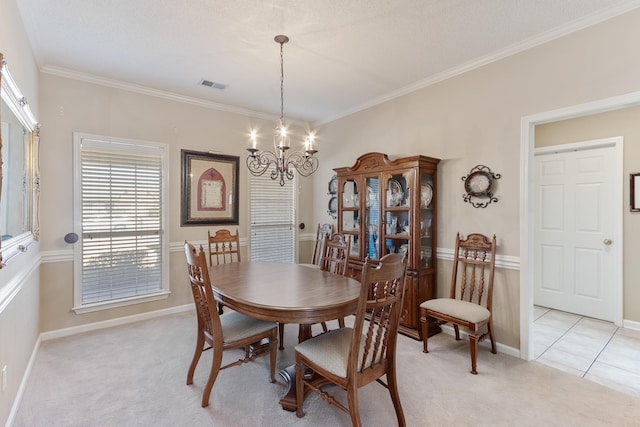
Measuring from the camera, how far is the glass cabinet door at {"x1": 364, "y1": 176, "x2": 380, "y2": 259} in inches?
143

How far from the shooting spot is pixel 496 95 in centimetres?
292

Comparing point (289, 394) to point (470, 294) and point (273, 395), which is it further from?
point (470, 294)

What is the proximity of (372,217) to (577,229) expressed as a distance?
2624mm

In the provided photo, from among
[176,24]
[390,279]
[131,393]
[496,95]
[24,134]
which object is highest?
[176,24]

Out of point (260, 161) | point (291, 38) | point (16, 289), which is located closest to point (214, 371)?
point (16, 289)

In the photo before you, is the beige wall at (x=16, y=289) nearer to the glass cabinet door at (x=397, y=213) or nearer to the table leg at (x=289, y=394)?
the table leg at (x=289, y=394)

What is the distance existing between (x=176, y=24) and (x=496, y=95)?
289 cm

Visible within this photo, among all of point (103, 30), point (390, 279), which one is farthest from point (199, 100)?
point (390, 279)

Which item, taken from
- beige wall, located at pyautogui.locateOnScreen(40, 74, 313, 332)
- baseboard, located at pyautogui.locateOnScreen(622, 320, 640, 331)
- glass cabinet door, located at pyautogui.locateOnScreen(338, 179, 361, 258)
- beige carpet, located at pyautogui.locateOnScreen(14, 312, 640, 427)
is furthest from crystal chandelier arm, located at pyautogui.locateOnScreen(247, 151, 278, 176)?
baseboard, located at pyautogui.locateOnScreen(622, 320, 640, 331)

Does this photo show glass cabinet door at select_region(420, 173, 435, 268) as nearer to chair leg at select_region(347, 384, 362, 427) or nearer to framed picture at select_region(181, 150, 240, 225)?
chair leg at select_region(347, 384, 362, 427)

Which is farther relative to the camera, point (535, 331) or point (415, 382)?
point (535, 331)

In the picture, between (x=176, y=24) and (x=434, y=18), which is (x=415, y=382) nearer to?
(x=434, y=18)

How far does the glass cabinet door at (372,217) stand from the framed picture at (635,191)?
9.06ft

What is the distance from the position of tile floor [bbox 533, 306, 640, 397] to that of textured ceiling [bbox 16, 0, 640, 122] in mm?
2784
